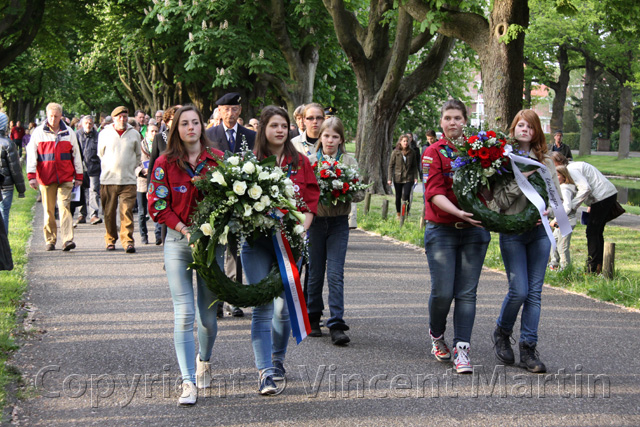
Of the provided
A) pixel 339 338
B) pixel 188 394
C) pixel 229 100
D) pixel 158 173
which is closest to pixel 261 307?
pixel 188 394

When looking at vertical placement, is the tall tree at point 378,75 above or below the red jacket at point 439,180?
above

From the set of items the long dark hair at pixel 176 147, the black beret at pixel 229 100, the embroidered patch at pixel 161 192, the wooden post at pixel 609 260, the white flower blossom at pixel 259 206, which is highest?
the black beret at pixel 229 100

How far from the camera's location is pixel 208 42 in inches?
834

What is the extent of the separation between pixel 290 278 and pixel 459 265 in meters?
1.55

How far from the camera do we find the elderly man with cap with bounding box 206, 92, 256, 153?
316 inches

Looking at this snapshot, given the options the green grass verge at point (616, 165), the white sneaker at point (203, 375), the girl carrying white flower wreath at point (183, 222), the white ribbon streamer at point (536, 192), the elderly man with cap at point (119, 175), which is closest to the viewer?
the girl carrying white flower wreath at point (183, 222)

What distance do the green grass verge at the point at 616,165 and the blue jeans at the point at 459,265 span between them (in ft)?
136

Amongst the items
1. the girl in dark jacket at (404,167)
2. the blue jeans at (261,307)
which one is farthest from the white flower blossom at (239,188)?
the girl in dark jacket at (404,167)

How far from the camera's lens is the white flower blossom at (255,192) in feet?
Answer: 17.2

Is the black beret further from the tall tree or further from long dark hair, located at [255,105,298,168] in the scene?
the tall tree

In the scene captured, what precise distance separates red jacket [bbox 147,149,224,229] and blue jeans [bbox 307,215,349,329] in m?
2.01

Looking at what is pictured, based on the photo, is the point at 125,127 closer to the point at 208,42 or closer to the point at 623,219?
the point at 208,42

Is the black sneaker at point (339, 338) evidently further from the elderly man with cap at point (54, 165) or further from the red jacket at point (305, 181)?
the elderly man with cap at point (54, 165)

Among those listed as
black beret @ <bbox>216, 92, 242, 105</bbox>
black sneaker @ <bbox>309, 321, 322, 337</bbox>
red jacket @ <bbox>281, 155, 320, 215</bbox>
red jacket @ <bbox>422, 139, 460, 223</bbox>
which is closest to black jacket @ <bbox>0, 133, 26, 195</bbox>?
black beret @ <bbox>216, 92, 242, 105</bbox>
